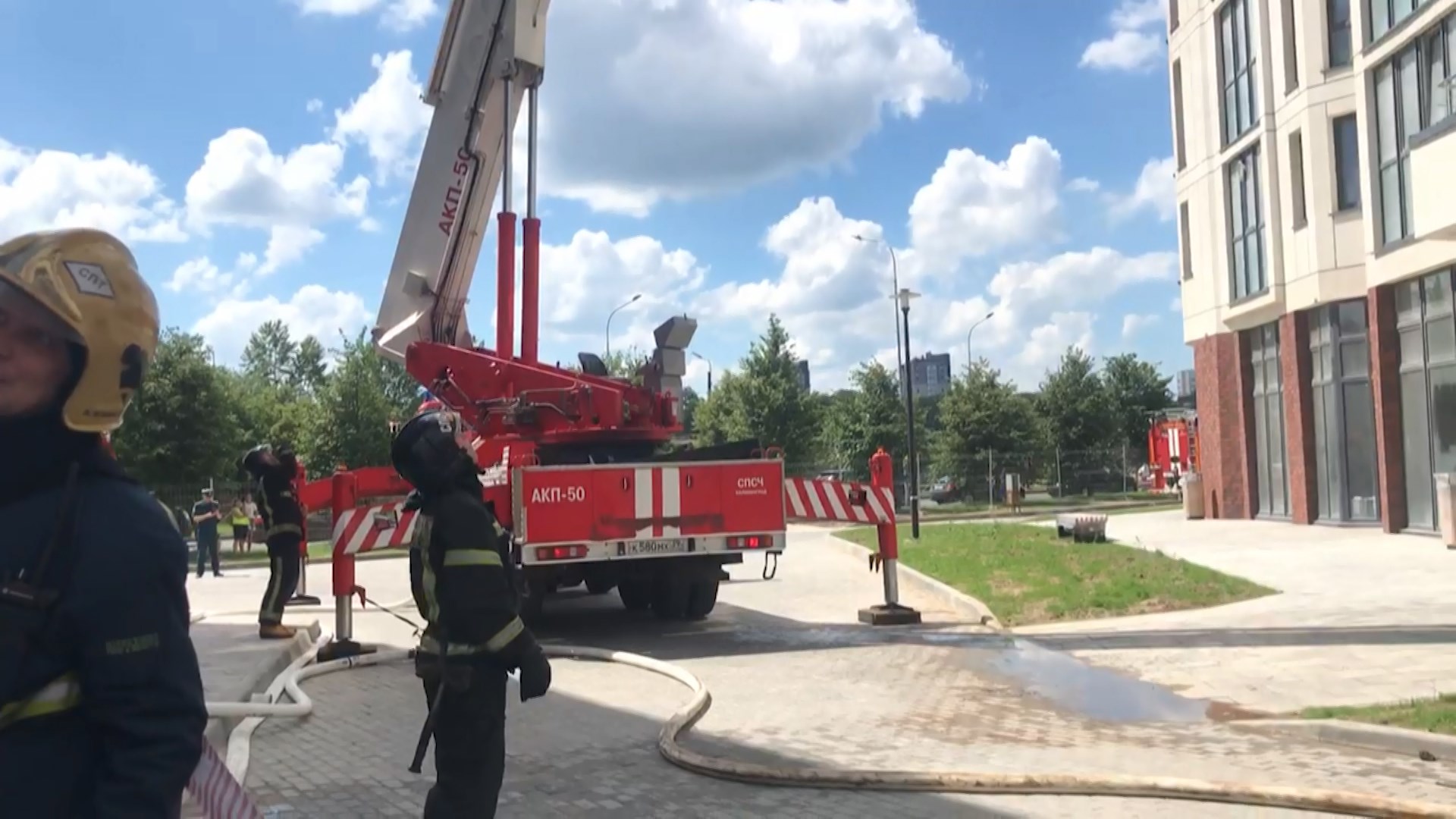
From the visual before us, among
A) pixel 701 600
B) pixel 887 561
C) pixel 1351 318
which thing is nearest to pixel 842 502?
pixel 887 561

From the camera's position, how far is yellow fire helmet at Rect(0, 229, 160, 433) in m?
2.06

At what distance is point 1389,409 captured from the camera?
775 inches

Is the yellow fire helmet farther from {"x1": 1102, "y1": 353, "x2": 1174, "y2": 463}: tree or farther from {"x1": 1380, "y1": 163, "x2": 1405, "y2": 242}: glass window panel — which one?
{"x1": 1102, "y1": 353, "x2": 1174, "y2": 463}: tree

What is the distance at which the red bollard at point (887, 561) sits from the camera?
11852 mm

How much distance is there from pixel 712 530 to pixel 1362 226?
1520 centimetres

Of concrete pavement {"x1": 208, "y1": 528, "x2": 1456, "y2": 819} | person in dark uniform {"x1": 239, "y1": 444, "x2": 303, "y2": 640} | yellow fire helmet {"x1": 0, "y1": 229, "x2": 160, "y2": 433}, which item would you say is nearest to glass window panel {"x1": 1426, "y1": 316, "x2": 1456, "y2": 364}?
concrete pavement {"x1": 208, "y1": 528, "x2": 1456, "y2": 819}

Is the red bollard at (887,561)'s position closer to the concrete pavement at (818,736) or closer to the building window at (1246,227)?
the concrete pavement at (818,736)

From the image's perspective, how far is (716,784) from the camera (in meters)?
5.93

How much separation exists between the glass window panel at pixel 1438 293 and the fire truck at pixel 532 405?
1246 cm

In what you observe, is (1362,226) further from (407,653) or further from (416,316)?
(407,653)

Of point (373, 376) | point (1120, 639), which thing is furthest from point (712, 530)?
point (373, 376)

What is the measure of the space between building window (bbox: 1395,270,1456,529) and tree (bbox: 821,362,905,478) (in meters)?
25.6

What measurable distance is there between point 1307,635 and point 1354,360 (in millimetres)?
12888

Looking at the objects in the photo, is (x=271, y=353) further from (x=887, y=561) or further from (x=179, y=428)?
(x=887, y=561)
